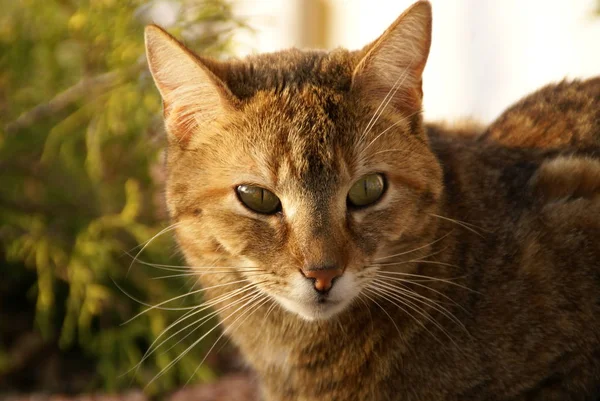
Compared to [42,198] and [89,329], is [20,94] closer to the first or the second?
[42,198]

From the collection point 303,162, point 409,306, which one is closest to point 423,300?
point 409,306

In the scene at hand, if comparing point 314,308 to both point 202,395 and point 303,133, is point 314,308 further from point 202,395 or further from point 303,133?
point 202,395

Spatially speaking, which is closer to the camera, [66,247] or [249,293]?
[249,293]

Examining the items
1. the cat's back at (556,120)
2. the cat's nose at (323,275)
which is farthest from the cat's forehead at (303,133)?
the cat's back at (556,120)

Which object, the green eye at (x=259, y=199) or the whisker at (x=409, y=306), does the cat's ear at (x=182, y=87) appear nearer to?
the green eye at (x=259, y=199)

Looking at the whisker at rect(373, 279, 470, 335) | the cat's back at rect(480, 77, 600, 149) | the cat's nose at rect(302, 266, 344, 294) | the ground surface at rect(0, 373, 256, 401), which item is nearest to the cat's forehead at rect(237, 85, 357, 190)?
the cat's nose at rect(302, 266, 344, 294)

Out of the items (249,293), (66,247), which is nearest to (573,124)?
(249,293)
